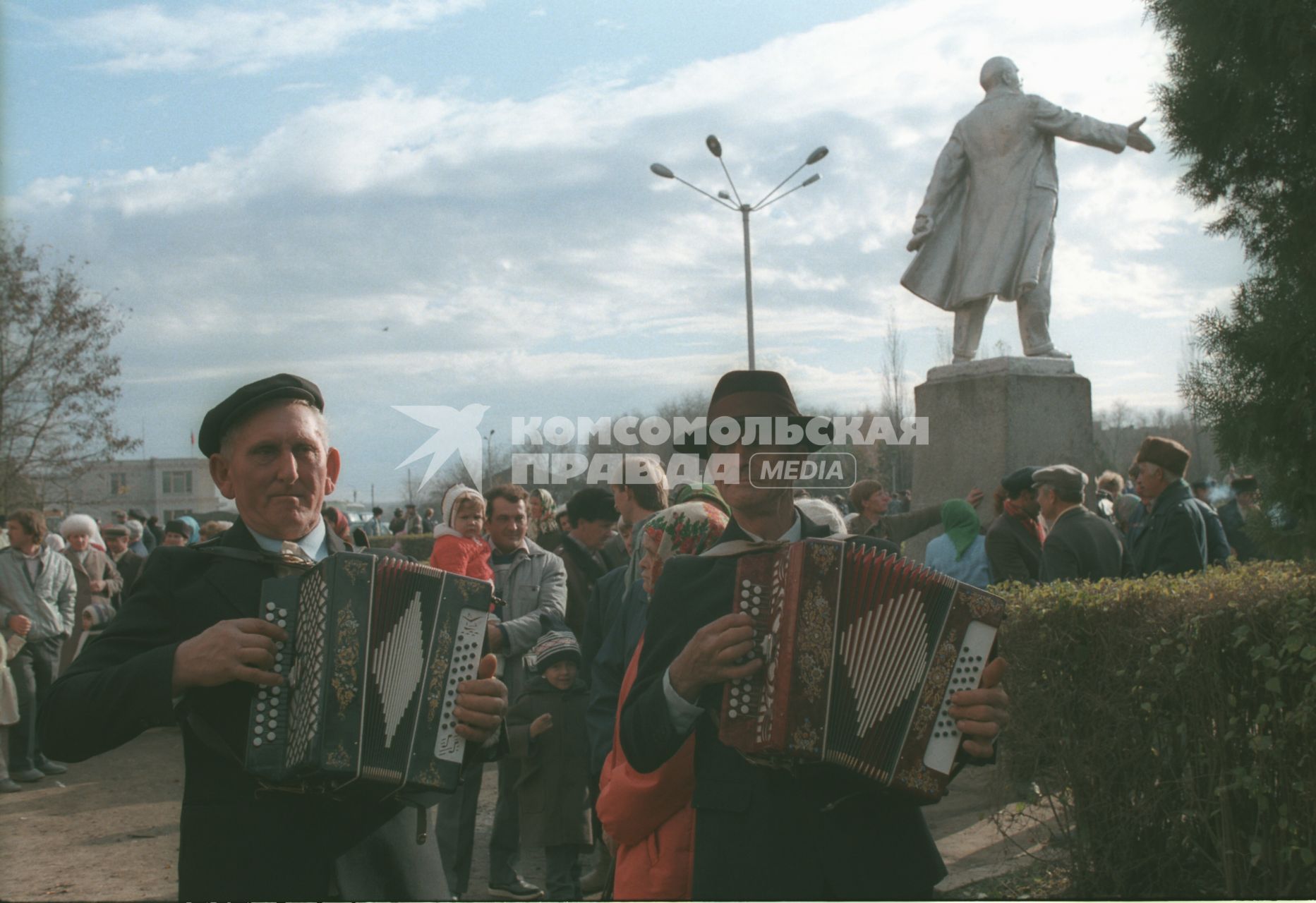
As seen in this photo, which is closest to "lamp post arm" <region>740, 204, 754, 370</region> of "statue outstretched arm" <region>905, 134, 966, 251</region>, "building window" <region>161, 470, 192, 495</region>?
"statue outstretched arm" <region>905, 134, 966, 251</region>

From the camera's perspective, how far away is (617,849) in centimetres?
331

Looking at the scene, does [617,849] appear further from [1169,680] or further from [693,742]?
[1169,680]

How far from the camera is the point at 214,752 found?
105 inches

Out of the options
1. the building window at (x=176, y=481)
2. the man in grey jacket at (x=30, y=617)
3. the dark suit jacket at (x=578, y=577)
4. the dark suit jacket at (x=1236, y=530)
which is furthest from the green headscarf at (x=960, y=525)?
the building window at (x=176, y=481)

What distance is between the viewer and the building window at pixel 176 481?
94125 millimetres

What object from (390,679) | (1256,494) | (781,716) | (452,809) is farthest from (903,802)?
(452,809)

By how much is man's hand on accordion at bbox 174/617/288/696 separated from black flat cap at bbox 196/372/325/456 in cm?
55

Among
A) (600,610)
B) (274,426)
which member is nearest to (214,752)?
(274,426)

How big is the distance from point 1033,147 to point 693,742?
8.79 metres

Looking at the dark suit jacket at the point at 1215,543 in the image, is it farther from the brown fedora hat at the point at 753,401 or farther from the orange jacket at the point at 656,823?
the orange jacket at the point at 656,823

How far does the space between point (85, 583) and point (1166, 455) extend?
31.5 feet

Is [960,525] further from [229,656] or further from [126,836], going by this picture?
[229,656]

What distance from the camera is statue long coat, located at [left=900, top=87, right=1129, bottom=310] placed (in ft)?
33.8

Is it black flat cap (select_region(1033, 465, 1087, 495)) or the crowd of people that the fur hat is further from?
the crowd of people
